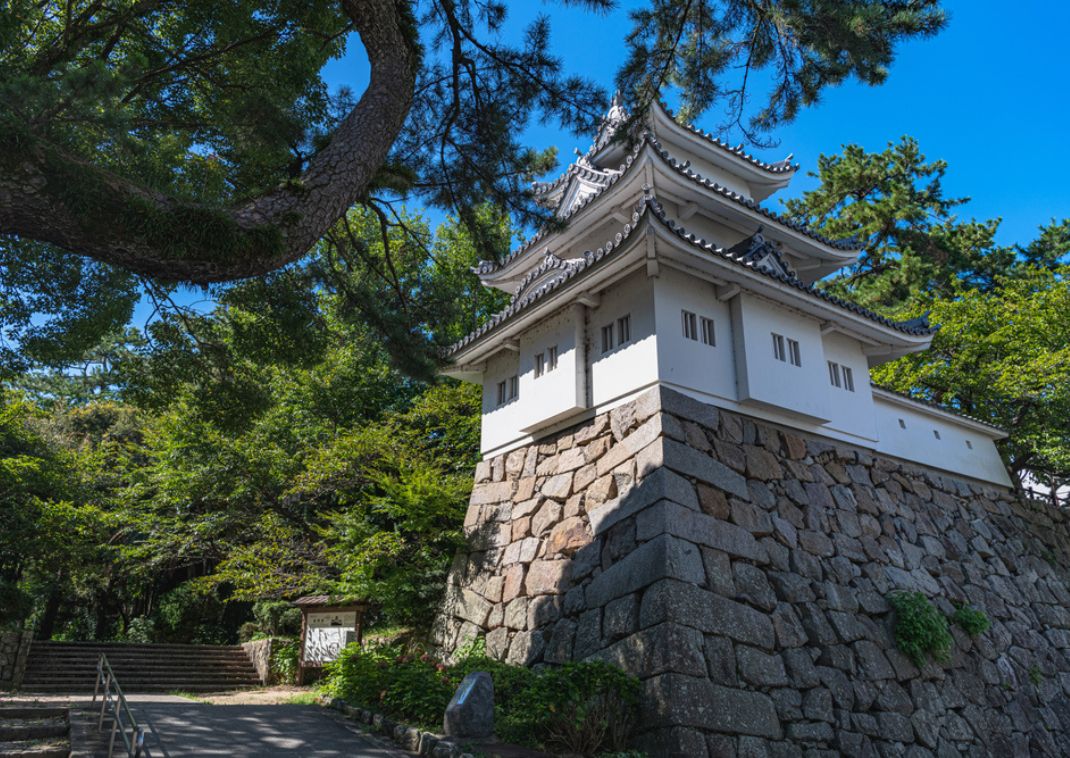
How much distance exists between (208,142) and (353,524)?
7024 mm

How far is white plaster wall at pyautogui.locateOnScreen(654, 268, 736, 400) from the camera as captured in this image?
8.81 meters

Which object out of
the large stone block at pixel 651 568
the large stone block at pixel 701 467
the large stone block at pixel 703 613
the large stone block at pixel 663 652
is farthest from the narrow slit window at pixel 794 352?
the large stone block at pixel 663 652

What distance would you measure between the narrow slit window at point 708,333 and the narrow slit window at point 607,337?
1278 mm

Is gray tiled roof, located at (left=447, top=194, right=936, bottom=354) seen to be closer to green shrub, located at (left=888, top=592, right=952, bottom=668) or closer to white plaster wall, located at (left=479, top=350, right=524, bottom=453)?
white plaster wall, located at (left=479, top=350, right=524, bottom=453)

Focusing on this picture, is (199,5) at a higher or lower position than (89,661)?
higher

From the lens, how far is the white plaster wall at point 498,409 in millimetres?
10938

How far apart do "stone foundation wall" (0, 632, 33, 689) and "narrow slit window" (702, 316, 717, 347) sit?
46.8 feet

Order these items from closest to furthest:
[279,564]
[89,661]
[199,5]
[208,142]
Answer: [199,5]
[208,142]
[279,564]
[89,661]

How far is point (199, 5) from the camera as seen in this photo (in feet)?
23.2

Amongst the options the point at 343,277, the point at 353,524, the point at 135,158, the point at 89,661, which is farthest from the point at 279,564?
the point at 135,158

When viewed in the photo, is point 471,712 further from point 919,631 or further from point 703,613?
point 919,631

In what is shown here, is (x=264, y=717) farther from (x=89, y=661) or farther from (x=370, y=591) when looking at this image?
(x=89, y=661)

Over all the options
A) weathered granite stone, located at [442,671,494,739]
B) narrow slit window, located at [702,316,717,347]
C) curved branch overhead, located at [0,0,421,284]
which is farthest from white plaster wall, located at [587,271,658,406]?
curved branch overhead, located at [0,0,421,284]

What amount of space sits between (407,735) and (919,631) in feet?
21.4
